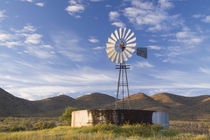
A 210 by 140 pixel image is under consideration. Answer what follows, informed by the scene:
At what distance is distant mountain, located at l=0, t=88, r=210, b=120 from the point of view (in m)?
63.1

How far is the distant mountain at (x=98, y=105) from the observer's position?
2484 inches

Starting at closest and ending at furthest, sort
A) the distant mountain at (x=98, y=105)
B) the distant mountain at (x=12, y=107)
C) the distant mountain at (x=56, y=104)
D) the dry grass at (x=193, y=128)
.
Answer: the dry grass at (x=193, y=128) → the distant mountain at (x=12, y=107) → the distant mountain at (x=98, y=105) → the distant mountain at (x=56, y=104)

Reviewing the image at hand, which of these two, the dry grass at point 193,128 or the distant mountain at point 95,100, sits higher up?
the distant mountain at point 95,100

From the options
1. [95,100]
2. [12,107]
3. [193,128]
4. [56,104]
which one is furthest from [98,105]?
[193,128]

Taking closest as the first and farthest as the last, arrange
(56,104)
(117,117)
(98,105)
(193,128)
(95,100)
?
(117,117)
(193,128)
(56,104)
(98,105)
(95,100)

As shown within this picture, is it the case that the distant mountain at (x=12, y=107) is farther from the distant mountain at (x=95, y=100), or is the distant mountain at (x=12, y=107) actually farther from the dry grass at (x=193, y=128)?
the dry grass at (x=193, y=128)

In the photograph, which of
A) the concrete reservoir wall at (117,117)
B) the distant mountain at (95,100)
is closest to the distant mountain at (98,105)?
the distant mountain at (95,100)

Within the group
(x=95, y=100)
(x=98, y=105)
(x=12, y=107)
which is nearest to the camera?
(x=12, y=107)

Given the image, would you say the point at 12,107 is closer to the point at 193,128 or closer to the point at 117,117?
the point at 193,128

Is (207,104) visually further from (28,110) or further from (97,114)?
(97,114)

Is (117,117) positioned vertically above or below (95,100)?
below

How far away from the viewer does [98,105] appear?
8662cm

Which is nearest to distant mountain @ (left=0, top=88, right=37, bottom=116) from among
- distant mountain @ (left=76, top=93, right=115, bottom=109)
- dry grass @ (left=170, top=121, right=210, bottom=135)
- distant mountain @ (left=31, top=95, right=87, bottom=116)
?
distant mountain @ (left=31, top=95, right=87, bottom=116)

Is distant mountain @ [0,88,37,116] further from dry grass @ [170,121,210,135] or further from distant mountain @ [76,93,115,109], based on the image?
dry grass @ [170,121,210,135]
